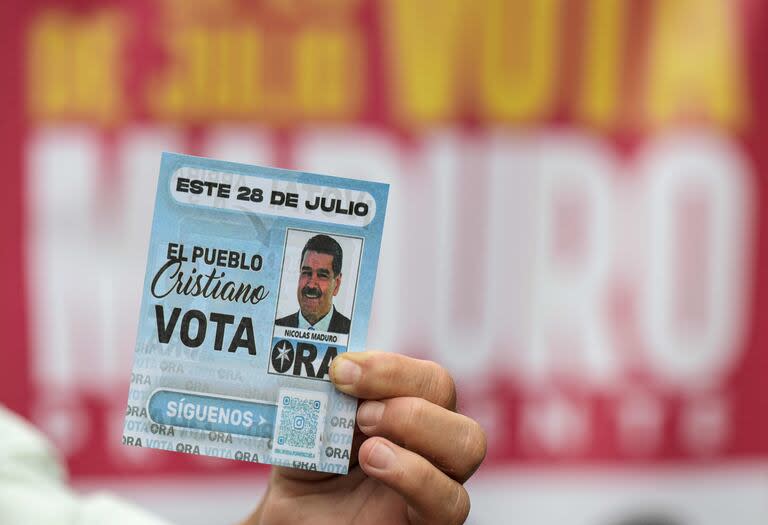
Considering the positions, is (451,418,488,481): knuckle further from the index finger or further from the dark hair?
the dark hair

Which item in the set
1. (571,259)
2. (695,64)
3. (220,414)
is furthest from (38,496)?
(695,64)

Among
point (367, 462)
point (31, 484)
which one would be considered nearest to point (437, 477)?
point (367, 462)

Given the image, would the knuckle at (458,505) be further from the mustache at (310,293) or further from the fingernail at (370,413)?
the mustache at (310,293)

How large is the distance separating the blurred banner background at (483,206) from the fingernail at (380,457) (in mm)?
1293

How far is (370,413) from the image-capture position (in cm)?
92

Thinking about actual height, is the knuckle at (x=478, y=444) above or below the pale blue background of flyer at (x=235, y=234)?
below

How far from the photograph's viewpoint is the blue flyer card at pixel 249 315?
3.00ft

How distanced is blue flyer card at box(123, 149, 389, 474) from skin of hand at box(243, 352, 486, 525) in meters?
0.03

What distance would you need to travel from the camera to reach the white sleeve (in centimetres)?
113

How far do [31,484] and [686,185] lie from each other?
175cm

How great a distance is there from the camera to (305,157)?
85.3 inches

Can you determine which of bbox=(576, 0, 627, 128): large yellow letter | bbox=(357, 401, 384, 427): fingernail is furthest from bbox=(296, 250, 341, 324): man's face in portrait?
bbox=(576, 0, 627, 128): large yellow letter

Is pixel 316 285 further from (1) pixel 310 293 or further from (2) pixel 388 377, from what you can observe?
(2) pixel 388 377

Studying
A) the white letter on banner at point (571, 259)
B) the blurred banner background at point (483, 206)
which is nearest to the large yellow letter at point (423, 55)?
the blurred banner background at point (483, 206)
